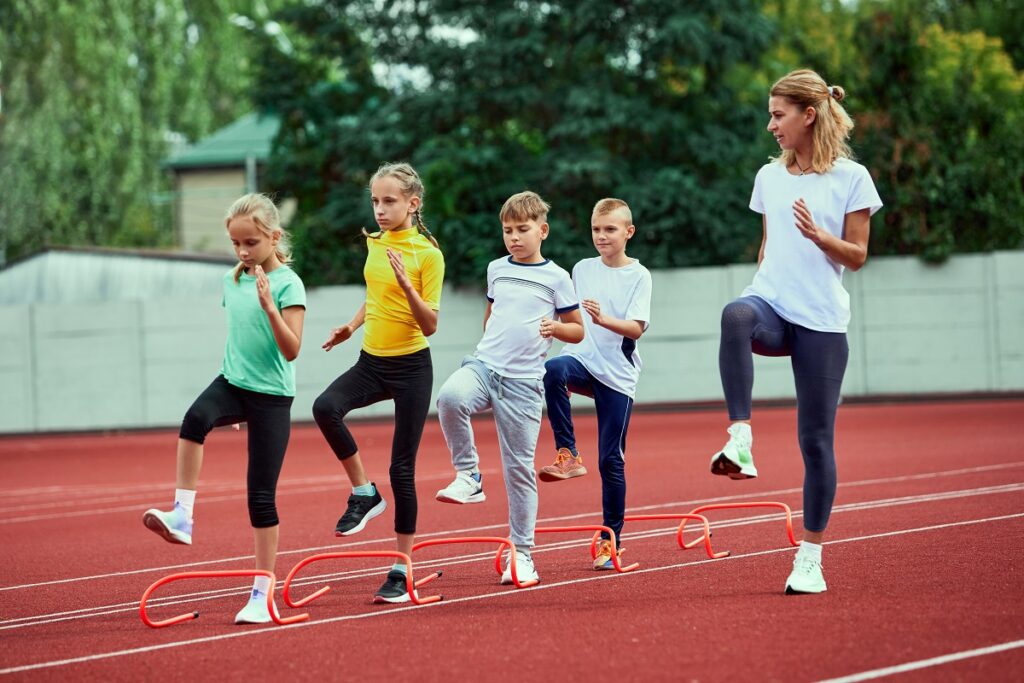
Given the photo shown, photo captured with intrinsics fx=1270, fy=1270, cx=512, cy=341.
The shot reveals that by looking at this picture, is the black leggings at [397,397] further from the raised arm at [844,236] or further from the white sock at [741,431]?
the raised arm at [844,236]

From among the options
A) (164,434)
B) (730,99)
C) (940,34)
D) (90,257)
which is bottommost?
(164,434)

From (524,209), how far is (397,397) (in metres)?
1.25

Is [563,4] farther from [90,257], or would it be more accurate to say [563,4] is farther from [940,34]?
[940,34]

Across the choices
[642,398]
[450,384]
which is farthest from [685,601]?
[642,398]

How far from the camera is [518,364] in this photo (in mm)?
6961

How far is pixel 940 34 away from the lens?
40750mm

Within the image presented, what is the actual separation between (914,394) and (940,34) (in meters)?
19.8

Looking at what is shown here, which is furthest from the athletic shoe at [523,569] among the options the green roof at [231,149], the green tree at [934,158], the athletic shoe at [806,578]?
the green roof at [231,149]

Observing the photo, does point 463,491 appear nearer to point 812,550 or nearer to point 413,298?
point 413,298

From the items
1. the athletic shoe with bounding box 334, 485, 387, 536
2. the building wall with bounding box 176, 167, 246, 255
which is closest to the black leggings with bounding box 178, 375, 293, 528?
the athletic shoe with bounding box 334, 485, 387, 536

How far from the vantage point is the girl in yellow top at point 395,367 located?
21.7 feet

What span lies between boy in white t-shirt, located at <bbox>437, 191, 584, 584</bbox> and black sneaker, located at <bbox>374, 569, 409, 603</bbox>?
0.61m

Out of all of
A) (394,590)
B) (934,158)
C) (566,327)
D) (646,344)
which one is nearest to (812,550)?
(566,327)

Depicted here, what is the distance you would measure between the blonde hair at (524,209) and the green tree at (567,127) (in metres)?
18.3
